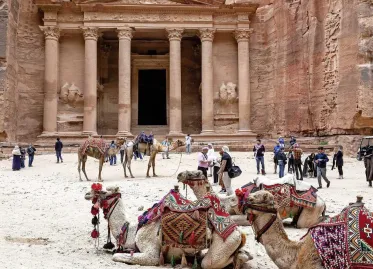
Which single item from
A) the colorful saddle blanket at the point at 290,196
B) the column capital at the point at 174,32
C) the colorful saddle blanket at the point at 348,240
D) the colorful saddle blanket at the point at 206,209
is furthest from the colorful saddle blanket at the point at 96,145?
the column capital at the point at 174,32

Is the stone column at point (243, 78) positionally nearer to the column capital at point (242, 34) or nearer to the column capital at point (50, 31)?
the column capital at point (242, 34)

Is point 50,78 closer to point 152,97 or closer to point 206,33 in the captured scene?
point 152,97

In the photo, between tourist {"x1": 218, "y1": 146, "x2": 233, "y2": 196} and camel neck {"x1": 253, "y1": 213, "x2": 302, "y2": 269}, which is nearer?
camel neck {"x1": 253, "y1": 213, "x2": 302, "y2": 269}

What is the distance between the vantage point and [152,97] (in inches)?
1221

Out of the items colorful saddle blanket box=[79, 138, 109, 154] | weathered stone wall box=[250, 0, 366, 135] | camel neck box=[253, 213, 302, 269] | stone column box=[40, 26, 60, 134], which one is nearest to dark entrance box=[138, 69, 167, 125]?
stone column box=[40, 26, 60, 134]

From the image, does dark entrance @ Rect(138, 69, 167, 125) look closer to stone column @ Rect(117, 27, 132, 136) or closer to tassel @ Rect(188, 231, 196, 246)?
stone column @ Rect(117, 27, 132, 136)

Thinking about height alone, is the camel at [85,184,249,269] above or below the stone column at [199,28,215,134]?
below

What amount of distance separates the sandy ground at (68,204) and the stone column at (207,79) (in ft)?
25.7

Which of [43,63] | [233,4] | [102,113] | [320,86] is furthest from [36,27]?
[320,86]

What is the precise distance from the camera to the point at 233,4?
88.2 ft

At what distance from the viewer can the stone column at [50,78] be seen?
2592 centimetres

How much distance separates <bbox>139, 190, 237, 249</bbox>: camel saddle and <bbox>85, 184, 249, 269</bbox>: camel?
0.08 metres

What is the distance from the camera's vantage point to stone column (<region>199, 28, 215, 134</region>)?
26.6 meters

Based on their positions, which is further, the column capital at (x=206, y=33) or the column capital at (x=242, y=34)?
the column capital at (x=242, y=34)
